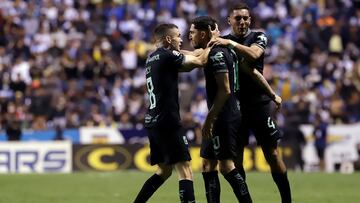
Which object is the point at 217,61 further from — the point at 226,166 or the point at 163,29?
the point at 226,166

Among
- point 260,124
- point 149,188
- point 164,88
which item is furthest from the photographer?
point 260,124

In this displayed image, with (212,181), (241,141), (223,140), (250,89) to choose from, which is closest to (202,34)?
(223,140)

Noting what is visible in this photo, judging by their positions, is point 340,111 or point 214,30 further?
point 340,111

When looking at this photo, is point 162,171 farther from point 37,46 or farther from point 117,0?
point 117,0

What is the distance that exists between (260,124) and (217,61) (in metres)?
1.59

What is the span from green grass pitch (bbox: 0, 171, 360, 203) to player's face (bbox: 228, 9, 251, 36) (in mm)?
3045

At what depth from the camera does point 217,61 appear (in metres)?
10.1

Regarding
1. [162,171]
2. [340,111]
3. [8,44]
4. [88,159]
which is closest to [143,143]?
[88,159]

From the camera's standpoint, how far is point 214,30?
10.4 meters

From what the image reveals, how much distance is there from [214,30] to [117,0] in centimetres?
2028

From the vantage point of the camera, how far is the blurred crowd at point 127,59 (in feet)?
81.2

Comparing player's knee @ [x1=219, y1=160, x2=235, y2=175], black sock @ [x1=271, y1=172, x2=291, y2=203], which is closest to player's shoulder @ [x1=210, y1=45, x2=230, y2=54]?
player's knee @ [x1=219, y1=160, x2=235, y2=175]

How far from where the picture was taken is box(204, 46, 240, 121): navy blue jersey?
10.1m

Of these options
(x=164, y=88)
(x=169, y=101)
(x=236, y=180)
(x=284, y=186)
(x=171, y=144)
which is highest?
(x=164, y=88)
